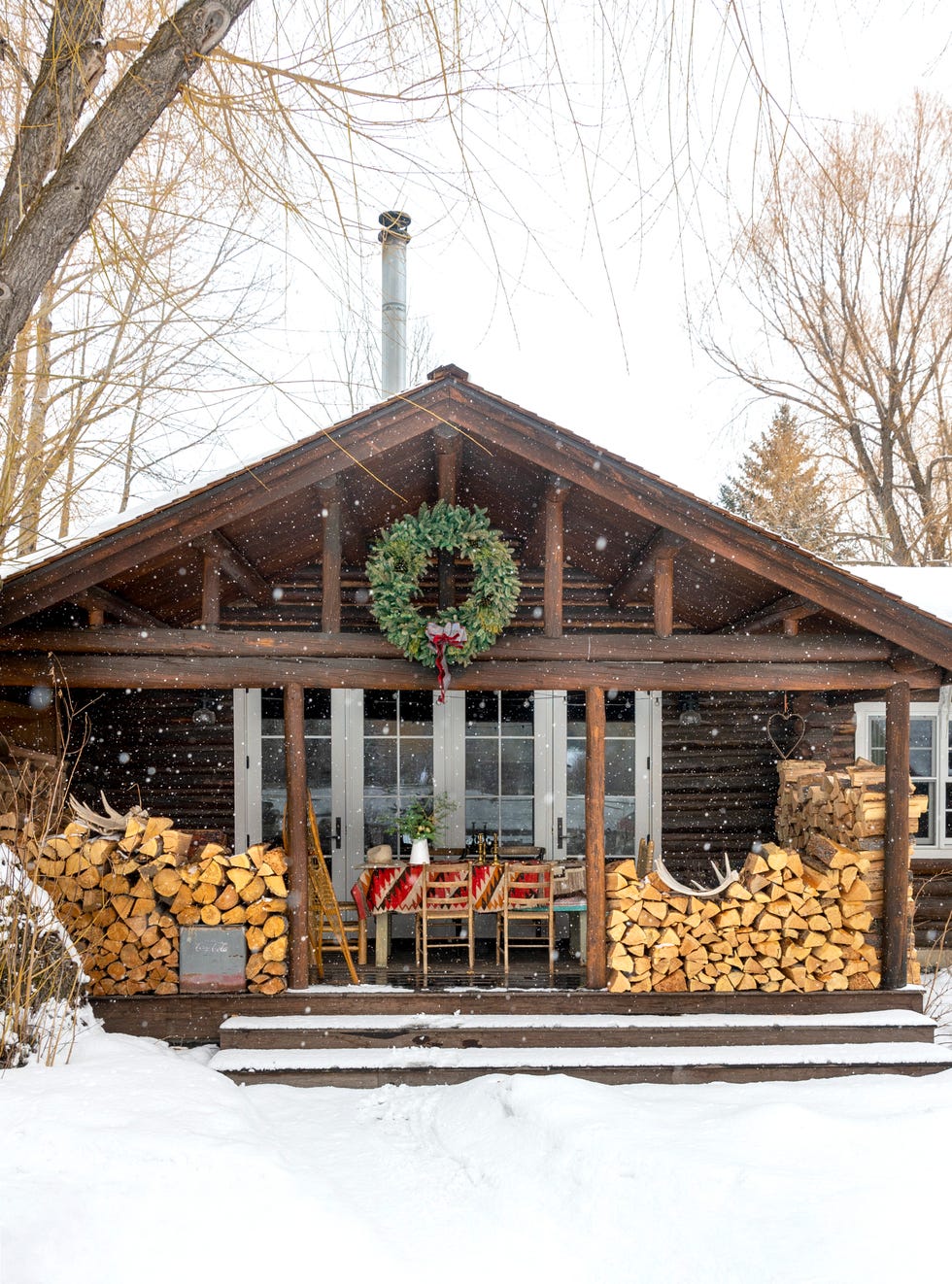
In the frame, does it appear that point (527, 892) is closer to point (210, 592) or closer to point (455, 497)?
point (455, 497)

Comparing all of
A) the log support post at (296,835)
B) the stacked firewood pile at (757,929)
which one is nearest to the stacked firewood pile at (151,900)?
the log support post at (296,835)

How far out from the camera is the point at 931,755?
29.8 feet

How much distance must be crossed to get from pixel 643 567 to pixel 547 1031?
3.26 meters

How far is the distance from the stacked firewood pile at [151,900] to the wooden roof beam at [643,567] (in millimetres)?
3128

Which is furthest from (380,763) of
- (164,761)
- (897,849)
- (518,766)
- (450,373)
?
(897,849)

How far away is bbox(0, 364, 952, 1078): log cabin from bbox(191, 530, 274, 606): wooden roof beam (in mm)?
39

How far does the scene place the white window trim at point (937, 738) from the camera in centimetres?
890

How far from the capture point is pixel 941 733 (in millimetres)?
8945

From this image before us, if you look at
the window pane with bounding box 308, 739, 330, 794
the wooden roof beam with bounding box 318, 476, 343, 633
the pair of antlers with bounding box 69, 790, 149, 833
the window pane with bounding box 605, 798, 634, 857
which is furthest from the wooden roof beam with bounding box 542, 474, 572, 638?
the window pane with bounding box 605, 798, 634, 857

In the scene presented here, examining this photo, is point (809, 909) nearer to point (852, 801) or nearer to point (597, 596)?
point (852, 801)

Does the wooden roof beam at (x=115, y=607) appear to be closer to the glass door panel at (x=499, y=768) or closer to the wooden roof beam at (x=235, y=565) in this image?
the wooden roof beam at (x=235, y=565)

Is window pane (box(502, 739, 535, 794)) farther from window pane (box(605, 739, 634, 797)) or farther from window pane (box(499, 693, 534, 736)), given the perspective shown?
window pane (box(605, 739, 634, 797))

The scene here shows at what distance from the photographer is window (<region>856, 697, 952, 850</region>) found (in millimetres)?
8914

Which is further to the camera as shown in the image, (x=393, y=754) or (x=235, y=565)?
(x=393, y=754)
